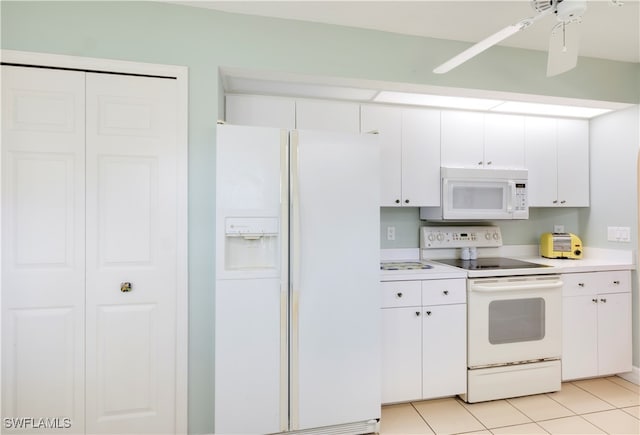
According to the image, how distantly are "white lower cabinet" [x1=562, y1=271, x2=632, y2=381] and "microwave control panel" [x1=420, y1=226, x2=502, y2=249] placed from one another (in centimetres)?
62

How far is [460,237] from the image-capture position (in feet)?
9.89

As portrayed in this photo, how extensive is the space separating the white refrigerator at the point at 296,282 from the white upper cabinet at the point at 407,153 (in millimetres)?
633

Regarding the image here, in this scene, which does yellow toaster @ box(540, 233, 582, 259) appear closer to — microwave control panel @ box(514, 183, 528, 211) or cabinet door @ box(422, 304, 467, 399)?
microwave control panel @ box(514, 183, 528, 211)

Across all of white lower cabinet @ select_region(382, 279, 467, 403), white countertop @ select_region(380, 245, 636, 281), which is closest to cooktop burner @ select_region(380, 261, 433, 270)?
white countertop @ select_region(380, 245, 636, 281)

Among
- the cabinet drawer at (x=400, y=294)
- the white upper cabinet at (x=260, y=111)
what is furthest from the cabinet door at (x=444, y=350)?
the white upper cabinet at (x=260, y=111)

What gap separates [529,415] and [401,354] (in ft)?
3.08

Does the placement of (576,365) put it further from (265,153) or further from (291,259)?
(265,153)

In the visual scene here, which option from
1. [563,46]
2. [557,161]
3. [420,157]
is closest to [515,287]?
[420,157]

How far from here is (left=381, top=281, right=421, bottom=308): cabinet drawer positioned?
2.30 meters

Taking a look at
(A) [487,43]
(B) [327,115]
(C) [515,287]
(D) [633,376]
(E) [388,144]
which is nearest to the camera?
(A) [487,43]

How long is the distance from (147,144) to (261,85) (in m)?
0.84

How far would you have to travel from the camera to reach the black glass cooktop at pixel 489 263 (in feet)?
8.43

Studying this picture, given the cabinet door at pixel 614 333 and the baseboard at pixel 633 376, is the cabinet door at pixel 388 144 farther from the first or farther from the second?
the baseboard at pixel 633 376

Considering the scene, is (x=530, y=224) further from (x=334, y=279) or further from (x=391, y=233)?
(x=334, y=279)
